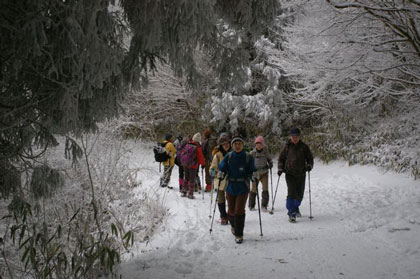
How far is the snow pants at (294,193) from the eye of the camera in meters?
7.00

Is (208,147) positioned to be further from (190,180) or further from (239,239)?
(239,239)

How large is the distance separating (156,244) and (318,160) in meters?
10.3

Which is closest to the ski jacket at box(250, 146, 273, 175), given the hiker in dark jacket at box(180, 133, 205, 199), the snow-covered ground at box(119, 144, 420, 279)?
the snow-covered ground at box(119, 144, 420, 279)

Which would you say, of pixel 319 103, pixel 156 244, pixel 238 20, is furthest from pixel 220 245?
pixel 319 103

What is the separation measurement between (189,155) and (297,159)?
3.25m

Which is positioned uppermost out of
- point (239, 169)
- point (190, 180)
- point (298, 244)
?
point (239, 169)

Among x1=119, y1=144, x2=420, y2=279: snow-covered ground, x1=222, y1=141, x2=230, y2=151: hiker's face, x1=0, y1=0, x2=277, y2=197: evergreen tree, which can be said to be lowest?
x1=119, y1=144, x2=420, y2=279: snow-covered ground

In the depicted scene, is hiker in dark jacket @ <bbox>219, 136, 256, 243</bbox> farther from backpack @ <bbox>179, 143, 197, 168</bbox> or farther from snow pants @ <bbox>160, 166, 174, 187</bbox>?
backpack @ <bbox>179, 143, 197, 168</bbox>

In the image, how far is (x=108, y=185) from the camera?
6.40 meters

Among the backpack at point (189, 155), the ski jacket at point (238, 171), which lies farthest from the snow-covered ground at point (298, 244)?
the backpack at point (189, 155)

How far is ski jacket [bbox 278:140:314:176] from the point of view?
707 centimetres

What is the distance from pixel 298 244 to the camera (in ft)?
18.4

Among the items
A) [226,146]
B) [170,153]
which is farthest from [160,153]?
[226,146]

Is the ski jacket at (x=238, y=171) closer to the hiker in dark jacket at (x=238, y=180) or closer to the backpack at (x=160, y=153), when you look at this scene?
the hiker in dark jacket at (x=238, y=180)
